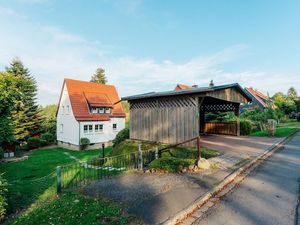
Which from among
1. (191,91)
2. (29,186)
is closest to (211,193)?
(191,91)

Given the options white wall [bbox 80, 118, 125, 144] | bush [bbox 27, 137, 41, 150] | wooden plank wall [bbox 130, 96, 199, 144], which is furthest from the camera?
bush [bbox 27, 137, 41, 150]

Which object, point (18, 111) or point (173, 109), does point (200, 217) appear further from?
point (18, 111)

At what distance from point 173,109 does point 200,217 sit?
7.13m

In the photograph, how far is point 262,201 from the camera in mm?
4609

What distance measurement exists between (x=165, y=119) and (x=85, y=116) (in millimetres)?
14664

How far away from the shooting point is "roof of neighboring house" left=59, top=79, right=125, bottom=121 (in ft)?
76.6

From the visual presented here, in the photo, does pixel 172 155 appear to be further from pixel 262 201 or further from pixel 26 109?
pixel 26 109

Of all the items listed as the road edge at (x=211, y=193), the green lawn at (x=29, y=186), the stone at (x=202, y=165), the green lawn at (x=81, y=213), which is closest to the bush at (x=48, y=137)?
the green lawn at (x=29, y=186)

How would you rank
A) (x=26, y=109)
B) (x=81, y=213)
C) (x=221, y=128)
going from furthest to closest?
(x=26, y=109)
(x=221, y=128)
(x=81, y=213)

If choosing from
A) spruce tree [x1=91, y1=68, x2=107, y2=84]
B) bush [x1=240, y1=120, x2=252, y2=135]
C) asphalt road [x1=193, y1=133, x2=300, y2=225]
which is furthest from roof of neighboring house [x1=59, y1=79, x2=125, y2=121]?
spruce tree [x1=91, y1=68, x2=107, y2=84]

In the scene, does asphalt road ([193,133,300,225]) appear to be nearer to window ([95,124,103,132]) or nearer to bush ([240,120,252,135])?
bush ([240,120,252,135])

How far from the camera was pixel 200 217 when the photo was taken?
3980 millimetres

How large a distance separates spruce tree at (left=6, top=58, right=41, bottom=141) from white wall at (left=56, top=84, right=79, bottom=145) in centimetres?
432

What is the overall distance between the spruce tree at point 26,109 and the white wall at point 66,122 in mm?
4316
